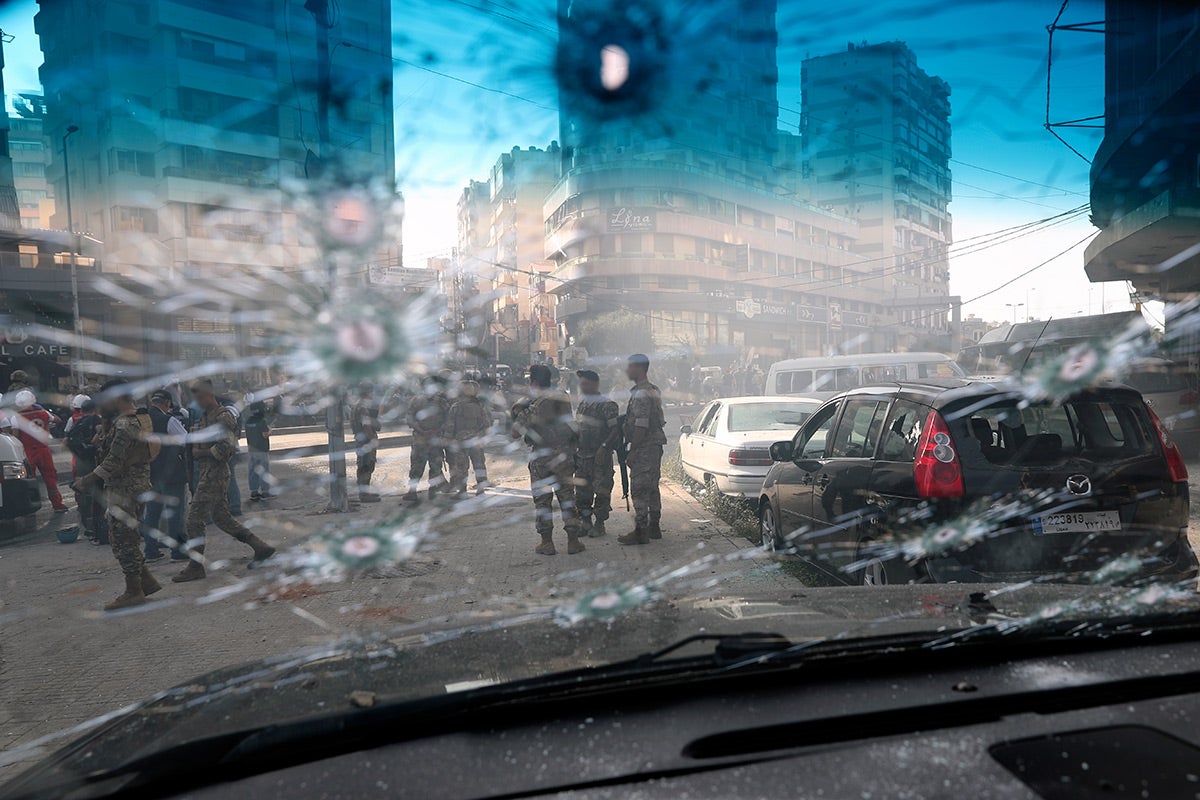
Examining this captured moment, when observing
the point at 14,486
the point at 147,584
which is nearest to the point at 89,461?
the point at 14,486

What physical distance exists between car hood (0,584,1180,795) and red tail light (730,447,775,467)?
5948 millimetres

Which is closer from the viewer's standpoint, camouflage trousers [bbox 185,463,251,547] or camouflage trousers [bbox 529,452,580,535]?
camouflage trousers [bbox 185,463,251,547]

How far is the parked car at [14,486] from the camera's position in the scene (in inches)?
342

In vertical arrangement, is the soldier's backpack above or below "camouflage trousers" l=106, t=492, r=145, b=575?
above

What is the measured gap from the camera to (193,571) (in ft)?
20.7

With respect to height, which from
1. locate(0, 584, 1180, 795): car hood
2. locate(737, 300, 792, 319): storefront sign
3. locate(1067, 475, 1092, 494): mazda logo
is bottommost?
locate(0, 584, 1180, 795): car hood

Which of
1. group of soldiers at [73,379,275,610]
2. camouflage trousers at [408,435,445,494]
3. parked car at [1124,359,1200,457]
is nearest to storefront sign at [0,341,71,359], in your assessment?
camouflage trousers at [408,435,445,494]

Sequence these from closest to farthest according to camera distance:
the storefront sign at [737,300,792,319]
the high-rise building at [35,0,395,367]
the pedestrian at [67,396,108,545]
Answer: the high-rise building at [35,0,395,367]
the pedestrian at [67,396,108,545]
the storefront sign at [737,300,792,319]

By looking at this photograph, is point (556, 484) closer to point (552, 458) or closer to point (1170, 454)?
point (552, 458)

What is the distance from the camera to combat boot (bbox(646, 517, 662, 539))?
7157mm

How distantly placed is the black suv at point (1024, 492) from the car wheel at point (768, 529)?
1717 millimetres

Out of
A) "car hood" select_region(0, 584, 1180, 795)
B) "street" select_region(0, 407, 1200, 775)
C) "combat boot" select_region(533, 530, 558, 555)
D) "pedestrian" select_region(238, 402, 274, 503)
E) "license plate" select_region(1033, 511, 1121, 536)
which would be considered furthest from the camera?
"pedestrian" select_region(238, 402, 274, 503)

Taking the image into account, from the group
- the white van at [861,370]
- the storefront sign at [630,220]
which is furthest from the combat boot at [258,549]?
the storefront sign at [630,220]

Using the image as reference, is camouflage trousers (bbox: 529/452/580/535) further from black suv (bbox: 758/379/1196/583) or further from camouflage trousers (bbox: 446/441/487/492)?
black suv (bbox: 758/379/1196/583)
